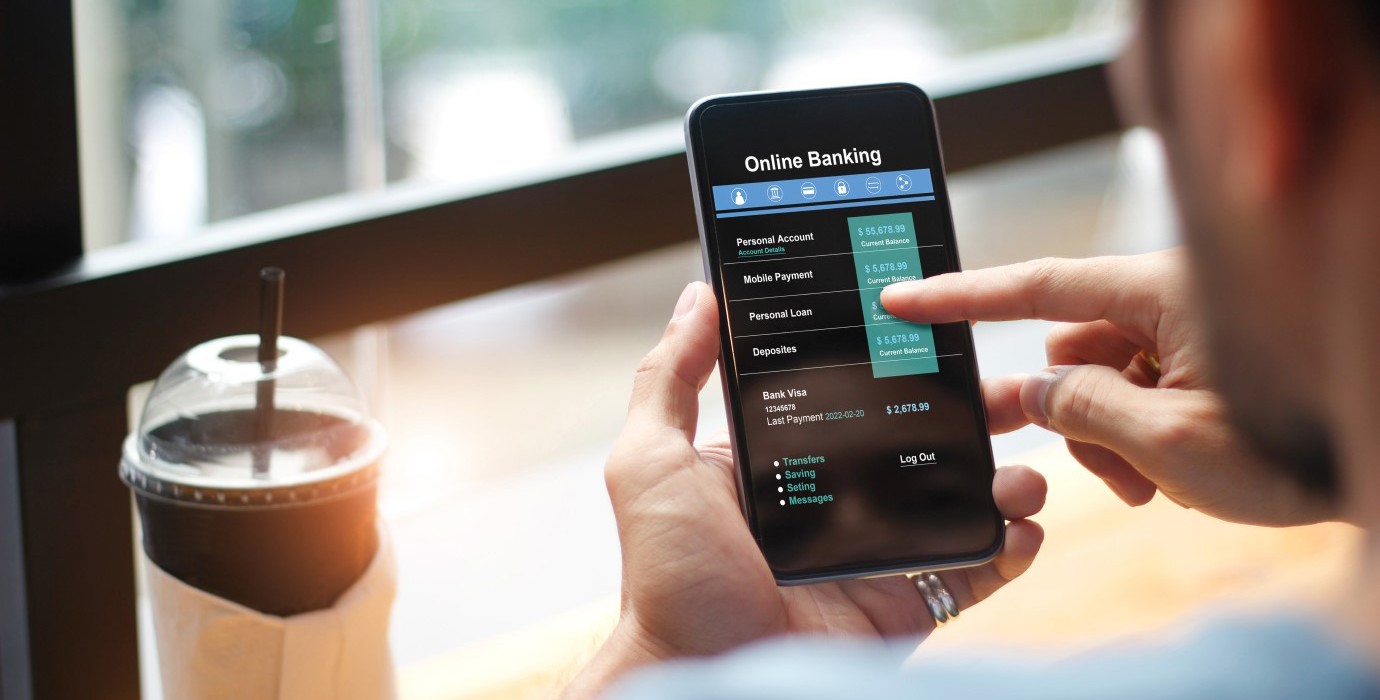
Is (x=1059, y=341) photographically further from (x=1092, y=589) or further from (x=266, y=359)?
(x=266, y=359)

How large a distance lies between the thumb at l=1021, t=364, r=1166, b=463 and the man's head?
40 cm

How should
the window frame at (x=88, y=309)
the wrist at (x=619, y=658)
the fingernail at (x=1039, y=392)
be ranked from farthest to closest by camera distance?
the window frame at (x=88, y=309) < the fingernail at (x=1039, y=392) < the wrist at (x=619, y=658)

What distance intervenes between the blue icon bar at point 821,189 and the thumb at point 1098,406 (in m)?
0.17

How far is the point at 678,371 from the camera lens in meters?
0.76

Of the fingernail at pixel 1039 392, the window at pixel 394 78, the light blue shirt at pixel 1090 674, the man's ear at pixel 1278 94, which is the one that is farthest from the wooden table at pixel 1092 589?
the man's ear at pixel 1278 94

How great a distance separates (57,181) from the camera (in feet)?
3.13

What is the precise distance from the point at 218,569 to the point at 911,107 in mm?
623

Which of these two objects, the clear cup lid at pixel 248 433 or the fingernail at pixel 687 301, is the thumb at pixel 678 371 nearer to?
the fingernail at pixel 687 301

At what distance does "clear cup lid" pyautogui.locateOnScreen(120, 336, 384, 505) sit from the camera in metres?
0.78

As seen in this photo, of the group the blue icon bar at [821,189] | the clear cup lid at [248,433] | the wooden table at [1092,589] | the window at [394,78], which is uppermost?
the window at [394,78]

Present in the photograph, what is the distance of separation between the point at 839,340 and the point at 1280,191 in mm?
477

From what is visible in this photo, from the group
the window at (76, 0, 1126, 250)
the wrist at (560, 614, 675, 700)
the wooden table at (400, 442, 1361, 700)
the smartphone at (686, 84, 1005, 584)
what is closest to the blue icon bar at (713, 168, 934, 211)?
the smartphone at (686, 84, 1005, 584)

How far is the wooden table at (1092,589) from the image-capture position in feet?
3.86

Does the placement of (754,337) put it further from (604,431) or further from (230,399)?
(604,431)
